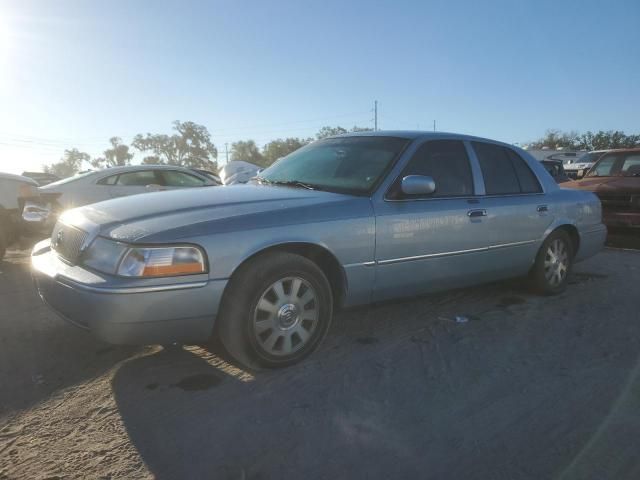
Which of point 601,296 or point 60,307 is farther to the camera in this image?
point 601,296

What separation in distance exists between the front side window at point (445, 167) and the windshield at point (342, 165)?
172 mm

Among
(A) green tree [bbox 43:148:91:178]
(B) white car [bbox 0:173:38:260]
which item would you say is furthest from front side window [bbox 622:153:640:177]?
(A) green tree [bbox 43:148:91:178]

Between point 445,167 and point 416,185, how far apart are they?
713 mm

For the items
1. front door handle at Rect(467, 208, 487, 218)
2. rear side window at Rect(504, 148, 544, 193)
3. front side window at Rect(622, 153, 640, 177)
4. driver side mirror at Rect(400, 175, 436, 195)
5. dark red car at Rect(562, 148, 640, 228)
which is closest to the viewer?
driver side mirror at Rect(400, 175, 436, 195)

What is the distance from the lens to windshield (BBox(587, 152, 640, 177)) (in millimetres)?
8211

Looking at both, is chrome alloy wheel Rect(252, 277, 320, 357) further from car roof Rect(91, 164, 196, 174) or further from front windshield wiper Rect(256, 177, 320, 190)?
car roof Rect(91, 164, 196, 174)

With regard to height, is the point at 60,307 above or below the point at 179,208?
below

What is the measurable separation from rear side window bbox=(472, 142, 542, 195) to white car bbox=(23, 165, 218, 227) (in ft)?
17.6

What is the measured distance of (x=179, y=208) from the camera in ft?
10.0

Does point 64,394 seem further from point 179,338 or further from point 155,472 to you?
point 155,472

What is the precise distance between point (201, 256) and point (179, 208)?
515 mm

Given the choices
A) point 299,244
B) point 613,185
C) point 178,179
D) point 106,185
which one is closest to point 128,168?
point 106,185

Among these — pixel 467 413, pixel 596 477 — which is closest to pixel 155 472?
pixel 467 413

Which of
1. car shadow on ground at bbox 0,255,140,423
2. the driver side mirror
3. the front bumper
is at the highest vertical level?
the driver side mirror
